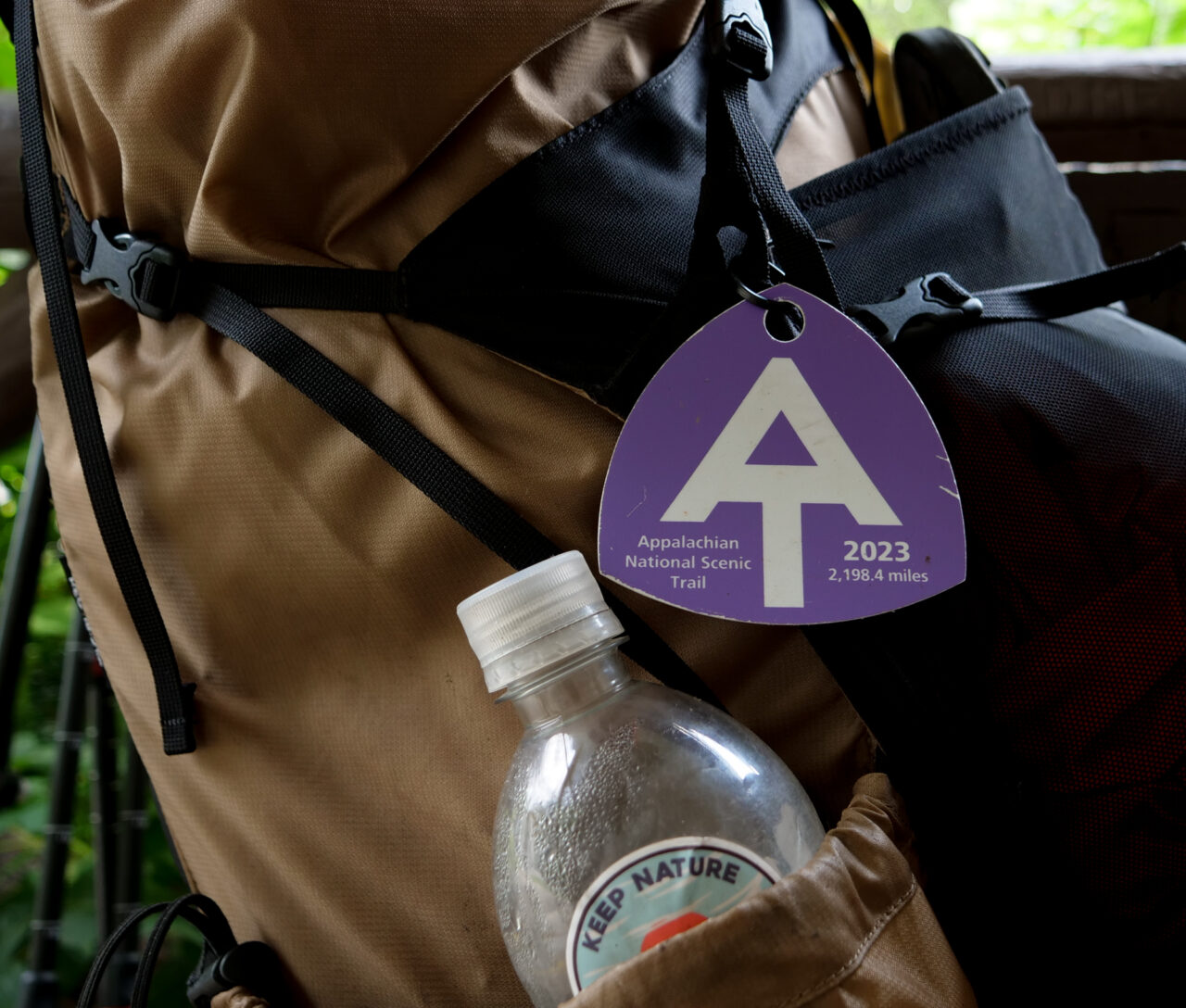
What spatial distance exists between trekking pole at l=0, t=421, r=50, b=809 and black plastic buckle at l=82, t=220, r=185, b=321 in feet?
1.24

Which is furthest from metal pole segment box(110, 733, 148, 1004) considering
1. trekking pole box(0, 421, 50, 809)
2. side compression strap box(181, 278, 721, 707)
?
side compression strap box(181, 278, 721, 707)

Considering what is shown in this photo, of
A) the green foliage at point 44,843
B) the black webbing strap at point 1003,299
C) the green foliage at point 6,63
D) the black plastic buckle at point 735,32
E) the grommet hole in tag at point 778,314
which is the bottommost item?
the green foliage at point 44,843

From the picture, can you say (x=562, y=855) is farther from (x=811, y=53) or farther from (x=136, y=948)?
(x=136, y=948)

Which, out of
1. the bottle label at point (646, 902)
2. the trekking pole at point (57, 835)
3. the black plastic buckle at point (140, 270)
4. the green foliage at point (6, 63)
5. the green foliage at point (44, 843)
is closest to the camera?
the bottle label at point (646, 902)

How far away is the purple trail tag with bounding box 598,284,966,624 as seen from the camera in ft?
1.55

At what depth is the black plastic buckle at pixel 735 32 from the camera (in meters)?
0.50

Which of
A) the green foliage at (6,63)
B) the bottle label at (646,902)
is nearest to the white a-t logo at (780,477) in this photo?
the bottle label at (646,902)

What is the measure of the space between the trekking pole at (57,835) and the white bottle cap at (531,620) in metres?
0.55

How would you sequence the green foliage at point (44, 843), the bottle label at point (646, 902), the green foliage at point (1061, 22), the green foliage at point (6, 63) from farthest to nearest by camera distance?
1. the green foliage at point (1061, 22)
2. the green foliage at point (6, 63)
3. the green foliage at point (44, 843)
4. the bottle label at point (646, 902)

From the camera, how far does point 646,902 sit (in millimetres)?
413

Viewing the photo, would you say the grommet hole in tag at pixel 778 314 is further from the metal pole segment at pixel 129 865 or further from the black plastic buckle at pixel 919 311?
the metal pole segment at pixel 129 865

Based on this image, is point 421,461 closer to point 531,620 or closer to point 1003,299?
point 531,620

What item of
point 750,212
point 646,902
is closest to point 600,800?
point 646,902

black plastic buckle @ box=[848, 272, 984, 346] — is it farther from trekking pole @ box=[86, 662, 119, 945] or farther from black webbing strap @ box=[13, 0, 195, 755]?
trekking pole @ box=[86, 662, 119, 945]
